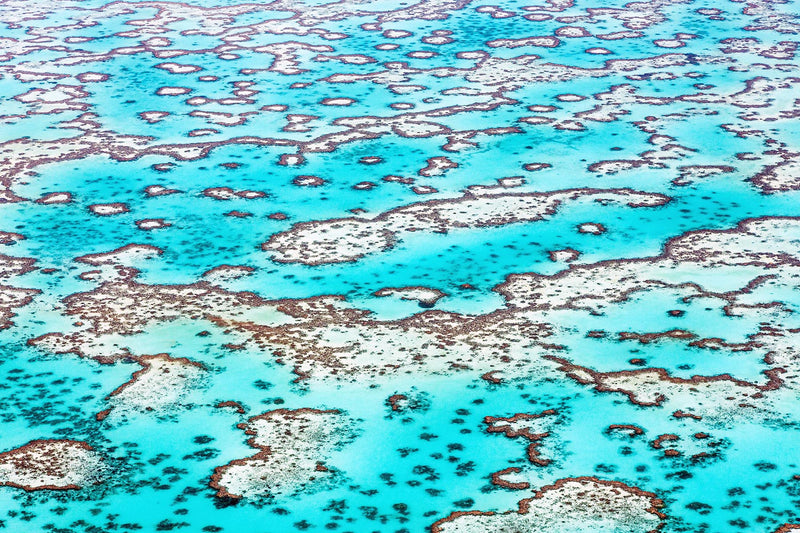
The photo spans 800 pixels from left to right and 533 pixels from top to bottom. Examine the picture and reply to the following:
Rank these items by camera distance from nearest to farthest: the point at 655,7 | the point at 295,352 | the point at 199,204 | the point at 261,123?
the point at 295,352
the point at 199,204
the point at 261,123
the point at 655,7

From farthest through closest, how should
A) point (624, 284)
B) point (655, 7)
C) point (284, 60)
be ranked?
1. point (655, 7)
2. point (284, 60)
3. point (624, 284)

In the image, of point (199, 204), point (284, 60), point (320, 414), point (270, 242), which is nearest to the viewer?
point (320, 414)

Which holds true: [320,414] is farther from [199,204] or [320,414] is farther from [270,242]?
[199,204]

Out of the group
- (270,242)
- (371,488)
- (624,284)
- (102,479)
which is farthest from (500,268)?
(102,479)

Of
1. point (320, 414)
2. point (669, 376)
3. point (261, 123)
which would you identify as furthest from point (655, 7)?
point (320, 414)

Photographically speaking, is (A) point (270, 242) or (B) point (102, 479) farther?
(A) point (270, 242)

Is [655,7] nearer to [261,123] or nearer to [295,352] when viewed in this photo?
[261,123]
